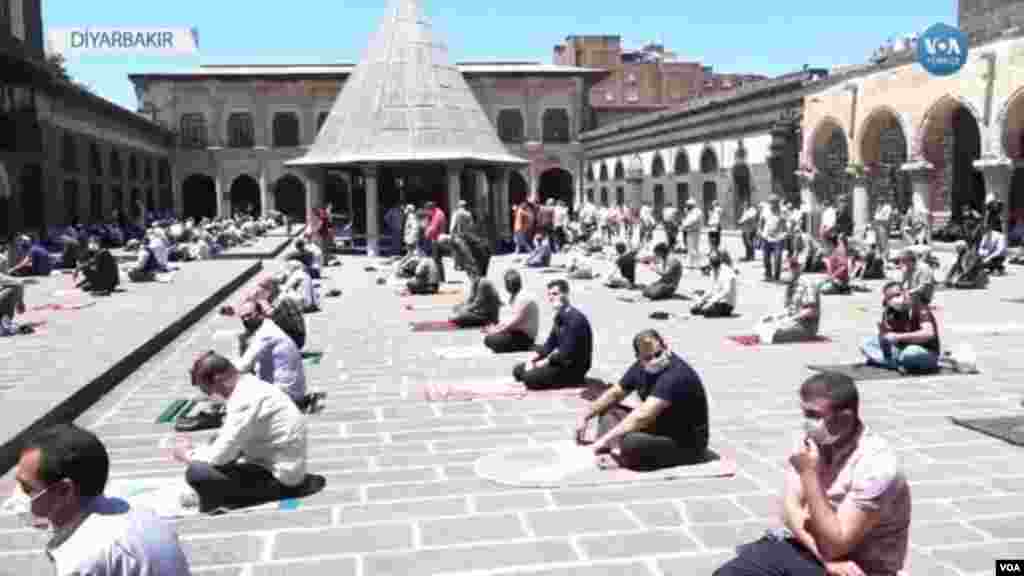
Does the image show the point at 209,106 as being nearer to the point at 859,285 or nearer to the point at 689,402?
the point at 859,285

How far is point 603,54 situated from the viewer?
60719 mm

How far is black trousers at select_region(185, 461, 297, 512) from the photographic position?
5.04 m

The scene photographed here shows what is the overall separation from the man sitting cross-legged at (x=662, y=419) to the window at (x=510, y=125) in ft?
148

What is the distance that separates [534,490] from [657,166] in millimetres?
35622

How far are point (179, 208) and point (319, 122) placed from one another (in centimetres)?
790

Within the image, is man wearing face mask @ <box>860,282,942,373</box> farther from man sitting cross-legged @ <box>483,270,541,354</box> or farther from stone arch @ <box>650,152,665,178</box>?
stone arch @ <box>650,152,665,178</box>

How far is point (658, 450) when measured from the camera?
18.2 ft

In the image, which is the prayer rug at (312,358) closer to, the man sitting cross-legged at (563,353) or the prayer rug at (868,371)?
the man sitting cross-legged at (563,353)

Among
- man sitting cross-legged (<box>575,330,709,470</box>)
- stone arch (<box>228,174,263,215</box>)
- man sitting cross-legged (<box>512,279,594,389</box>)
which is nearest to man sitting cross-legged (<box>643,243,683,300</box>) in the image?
man sitting cross-legged (<box>512,279,594,389</box>)

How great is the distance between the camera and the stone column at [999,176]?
20.4 m

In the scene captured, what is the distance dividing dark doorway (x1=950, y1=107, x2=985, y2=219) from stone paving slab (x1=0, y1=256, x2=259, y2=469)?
56.5 ft

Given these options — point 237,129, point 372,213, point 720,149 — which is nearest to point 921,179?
point 720,149

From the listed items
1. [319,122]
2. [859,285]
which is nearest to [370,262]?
[859,285]

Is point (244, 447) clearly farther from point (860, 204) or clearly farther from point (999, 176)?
point (860, 204)
